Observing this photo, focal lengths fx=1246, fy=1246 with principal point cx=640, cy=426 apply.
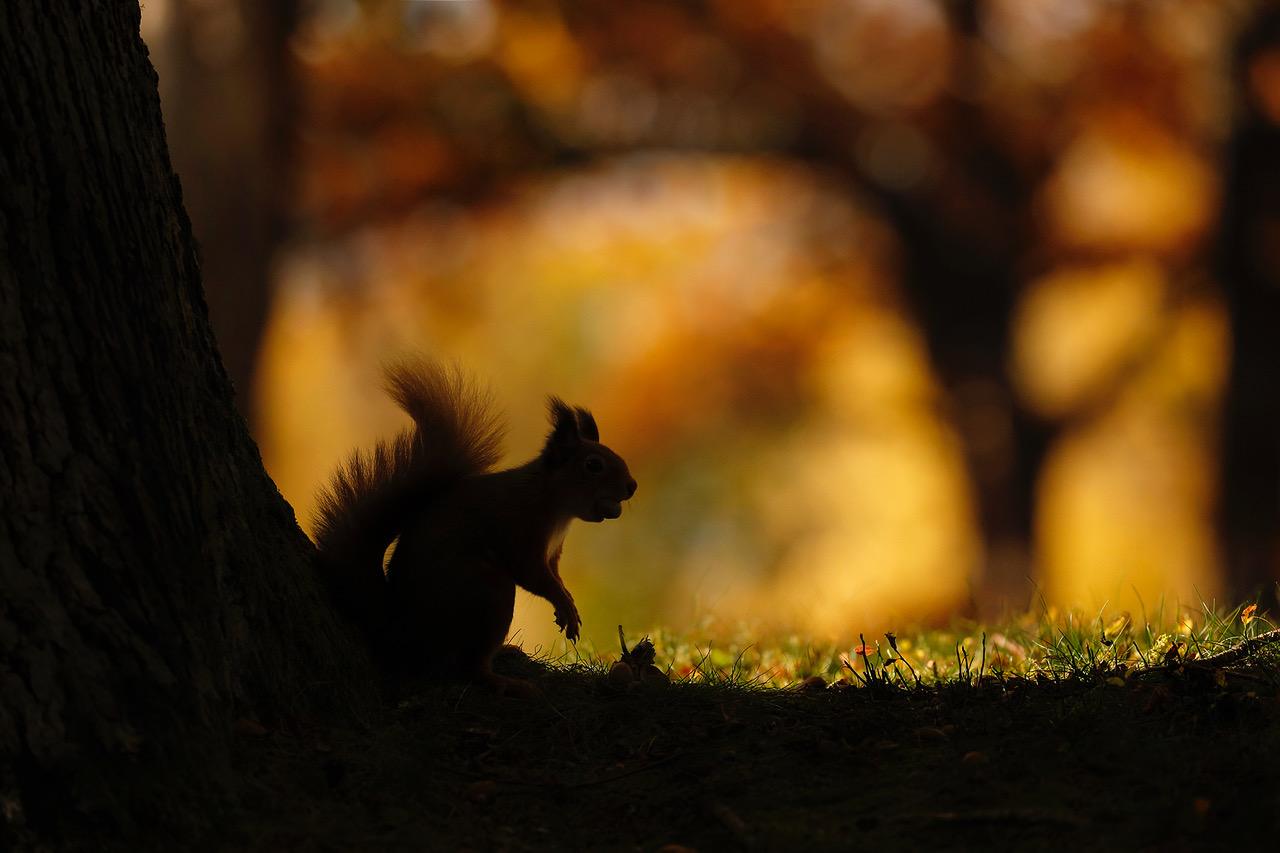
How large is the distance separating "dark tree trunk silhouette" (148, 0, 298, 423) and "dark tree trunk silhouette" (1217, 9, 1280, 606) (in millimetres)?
6364

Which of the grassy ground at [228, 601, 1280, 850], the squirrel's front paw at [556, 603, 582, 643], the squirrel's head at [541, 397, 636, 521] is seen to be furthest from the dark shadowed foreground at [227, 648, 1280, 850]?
the squirrel's head at [541, 397, 636, 521]

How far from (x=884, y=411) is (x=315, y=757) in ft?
30.5

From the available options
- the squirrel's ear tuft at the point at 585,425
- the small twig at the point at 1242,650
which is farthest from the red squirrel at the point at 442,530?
the small twig at the point at 1242,650

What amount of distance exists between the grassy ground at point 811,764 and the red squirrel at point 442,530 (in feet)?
0.48

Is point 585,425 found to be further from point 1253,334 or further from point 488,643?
point 1253,334

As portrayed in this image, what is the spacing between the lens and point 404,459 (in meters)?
3.04

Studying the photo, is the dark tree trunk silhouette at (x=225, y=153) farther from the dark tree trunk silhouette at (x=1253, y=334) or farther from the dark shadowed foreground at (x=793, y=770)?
the dark tree trunk silhouette at (x=1253, y=334)

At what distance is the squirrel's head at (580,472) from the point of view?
10.7 ft

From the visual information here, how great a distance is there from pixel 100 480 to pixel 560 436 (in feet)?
4.61

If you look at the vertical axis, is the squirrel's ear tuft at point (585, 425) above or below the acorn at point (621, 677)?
above

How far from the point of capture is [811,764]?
2.37 metres

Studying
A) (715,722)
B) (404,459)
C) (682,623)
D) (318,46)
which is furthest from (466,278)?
(715,722)

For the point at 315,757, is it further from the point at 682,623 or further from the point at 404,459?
the point at 682,623

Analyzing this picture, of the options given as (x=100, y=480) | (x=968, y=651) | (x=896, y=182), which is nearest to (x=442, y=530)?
(x=100, y=480)
